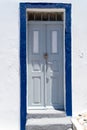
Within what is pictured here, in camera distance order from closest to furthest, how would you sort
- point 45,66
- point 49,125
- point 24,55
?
point 49,125, point 24,55, point 45,66

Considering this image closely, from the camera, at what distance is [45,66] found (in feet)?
28.9

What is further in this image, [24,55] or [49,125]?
[24,55]

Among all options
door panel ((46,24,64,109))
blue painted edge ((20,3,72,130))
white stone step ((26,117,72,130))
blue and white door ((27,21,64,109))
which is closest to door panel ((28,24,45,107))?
blue and white door ((27,21,64,109))

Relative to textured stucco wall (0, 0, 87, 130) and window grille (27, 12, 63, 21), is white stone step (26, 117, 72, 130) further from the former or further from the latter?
window grille (27, 12, 63, 21)

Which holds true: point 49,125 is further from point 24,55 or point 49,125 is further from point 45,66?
point 24,55

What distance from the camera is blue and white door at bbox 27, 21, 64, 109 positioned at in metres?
8.82

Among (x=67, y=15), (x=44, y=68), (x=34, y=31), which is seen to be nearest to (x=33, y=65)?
Answer: (x=44, y=68)

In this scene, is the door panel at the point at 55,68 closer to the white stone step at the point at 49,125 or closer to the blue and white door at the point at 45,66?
the blue and white door at the point at 45,66

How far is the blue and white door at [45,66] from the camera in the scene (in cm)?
882

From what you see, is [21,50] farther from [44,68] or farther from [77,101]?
[77,101]
